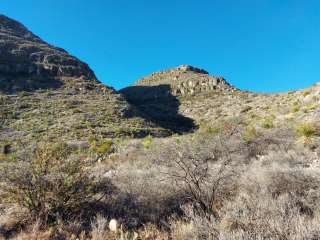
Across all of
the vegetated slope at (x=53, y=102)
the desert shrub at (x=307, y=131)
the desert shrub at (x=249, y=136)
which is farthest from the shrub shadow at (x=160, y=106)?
the desert shrub at (x=307, y=131)

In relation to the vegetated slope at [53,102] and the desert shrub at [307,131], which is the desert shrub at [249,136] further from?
the vegetated slope at [53,102]

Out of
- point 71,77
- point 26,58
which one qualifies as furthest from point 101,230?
point 26,58

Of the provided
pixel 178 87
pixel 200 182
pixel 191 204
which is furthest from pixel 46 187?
pixel 178 87

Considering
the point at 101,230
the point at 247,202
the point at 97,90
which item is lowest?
the point at 101,230

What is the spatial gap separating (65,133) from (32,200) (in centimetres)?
1935

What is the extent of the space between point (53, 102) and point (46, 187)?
28.4m

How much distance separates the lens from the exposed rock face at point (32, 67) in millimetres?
36672

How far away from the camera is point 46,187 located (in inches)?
228

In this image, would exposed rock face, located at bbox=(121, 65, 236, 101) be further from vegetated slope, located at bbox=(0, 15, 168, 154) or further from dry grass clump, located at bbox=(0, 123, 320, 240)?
dry grass clump, located at bbox=(0, 123, 320, 240)

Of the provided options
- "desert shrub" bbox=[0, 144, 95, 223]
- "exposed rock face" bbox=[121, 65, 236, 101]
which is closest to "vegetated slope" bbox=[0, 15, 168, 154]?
"exposed rock face" bbox=[121, 65, 236, 101]

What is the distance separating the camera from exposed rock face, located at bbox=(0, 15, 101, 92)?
36.7m

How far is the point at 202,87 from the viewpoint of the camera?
4953 cm

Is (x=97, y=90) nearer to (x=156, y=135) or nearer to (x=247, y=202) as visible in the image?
(x=156, y=135)

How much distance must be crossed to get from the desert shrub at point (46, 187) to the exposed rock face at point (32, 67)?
104 ft
